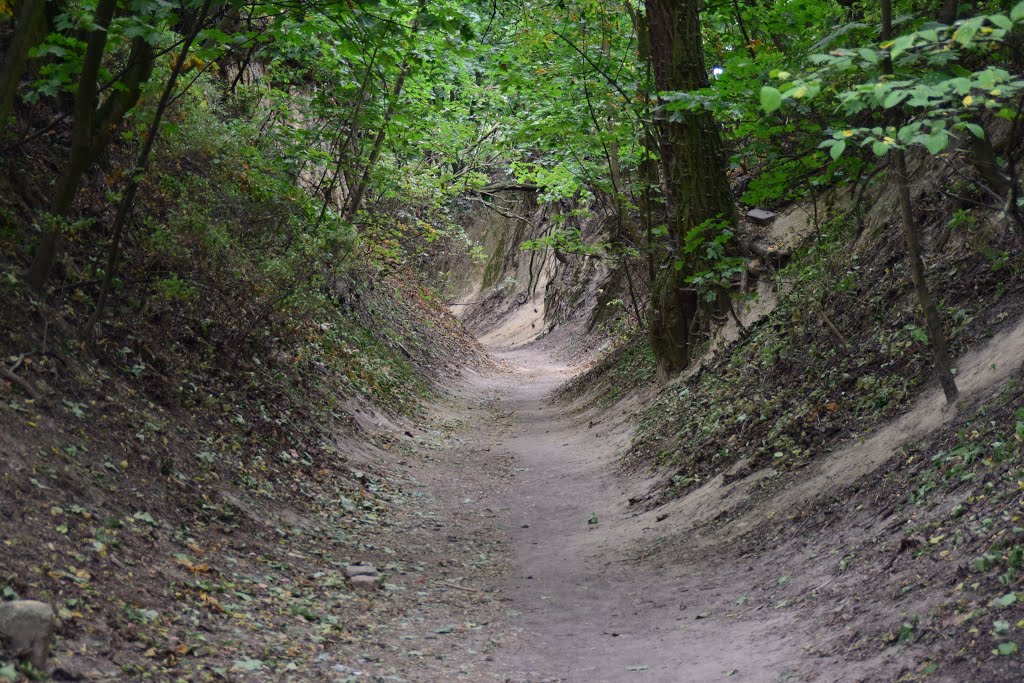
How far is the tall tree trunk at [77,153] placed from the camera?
667 centimetres

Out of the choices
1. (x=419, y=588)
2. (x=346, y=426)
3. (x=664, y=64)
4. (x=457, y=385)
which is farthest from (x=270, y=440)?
(x=457, y=385)

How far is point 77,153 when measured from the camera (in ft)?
22.9

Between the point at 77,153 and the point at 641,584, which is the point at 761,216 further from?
the point at 77,153

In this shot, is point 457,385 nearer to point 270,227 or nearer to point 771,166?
point 270,227

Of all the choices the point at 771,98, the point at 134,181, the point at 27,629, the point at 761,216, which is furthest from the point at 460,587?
the point at 761,216

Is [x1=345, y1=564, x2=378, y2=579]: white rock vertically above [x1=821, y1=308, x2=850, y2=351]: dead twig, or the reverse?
[x1=821, y1=308, x2=850, y2=351]: dead twig

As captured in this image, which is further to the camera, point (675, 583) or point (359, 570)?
point (359, 570)

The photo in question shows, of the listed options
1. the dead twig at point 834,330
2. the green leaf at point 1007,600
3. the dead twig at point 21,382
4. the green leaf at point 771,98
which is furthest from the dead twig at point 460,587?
the green leaf at point 771,98

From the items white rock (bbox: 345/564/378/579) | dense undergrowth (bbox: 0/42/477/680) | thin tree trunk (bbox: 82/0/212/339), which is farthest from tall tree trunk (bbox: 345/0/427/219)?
white rock (bbox: 345/564/378/579)

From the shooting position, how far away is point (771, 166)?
835cm

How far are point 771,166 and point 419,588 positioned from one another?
5.45m

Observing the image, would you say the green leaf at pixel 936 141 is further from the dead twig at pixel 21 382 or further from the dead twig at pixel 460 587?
the dead twig at pixel 21 382

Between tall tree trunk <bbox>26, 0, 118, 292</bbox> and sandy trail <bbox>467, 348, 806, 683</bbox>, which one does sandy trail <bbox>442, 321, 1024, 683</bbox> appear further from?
tall tree trunk <bbox>26, 0, 118, 292</bbox>

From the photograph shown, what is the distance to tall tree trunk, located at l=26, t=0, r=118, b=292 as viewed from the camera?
6672 mm
